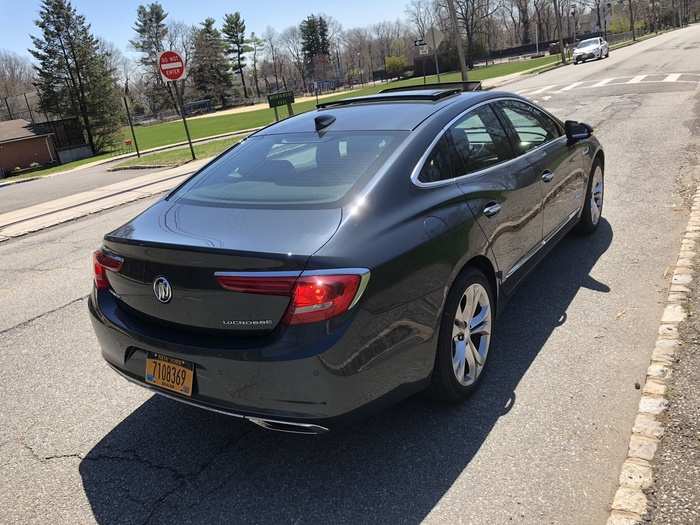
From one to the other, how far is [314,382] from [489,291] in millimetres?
1431

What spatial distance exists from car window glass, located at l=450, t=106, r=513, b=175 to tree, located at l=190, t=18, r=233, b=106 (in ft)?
319

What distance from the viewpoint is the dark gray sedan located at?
2432mm

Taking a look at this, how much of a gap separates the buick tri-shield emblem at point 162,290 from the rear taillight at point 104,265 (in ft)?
1.07

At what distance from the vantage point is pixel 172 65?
52.5ft

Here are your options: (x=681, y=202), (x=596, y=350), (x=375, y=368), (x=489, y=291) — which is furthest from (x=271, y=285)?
(x=681, y=202)

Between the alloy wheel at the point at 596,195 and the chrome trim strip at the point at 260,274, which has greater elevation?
the chrome trim strip at the point at 260,274

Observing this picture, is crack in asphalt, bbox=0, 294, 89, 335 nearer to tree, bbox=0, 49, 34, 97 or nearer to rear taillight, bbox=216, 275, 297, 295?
rear taillight, bbox=216, 275, 297, 295

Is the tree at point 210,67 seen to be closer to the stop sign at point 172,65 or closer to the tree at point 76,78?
the tree at point 76,78

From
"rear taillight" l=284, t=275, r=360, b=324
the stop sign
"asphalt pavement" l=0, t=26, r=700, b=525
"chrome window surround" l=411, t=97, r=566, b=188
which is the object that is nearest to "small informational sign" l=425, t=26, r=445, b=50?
the stop sign

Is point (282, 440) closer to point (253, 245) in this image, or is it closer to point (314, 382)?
point (314, 382)

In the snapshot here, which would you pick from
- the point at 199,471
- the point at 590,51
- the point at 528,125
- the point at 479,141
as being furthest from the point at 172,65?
the point at 590,51

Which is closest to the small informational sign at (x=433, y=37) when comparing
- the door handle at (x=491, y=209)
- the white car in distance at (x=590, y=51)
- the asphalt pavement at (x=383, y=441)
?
the white car in distance at (x=590, y=51)

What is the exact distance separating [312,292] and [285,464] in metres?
1.04

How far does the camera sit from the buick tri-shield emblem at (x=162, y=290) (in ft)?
8.80
